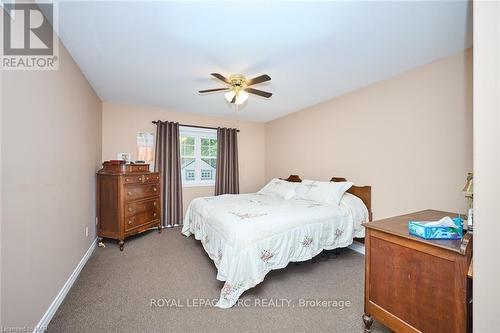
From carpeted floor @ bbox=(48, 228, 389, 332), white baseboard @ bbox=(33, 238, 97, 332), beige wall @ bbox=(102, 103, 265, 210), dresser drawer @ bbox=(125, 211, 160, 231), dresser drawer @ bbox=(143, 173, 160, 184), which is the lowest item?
carpeted floor @ bbox=(48, 228, 389, 332)

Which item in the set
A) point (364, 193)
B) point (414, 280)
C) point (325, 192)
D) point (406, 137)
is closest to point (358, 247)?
point (364, 193)

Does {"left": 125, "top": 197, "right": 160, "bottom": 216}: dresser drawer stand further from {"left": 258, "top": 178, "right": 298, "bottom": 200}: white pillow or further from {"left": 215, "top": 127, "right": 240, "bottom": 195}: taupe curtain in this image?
{"left": 258, "top": 178, "right": 298, "bottom": 200}: white pillow

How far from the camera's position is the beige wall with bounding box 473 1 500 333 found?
0.81m

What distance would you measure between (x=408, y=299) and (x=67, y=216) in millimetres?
2844

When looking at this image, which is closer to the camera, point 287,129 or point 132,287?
point 132,287

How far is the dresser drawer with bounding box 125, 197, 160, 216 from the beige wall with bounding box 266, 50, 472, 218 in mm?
2846

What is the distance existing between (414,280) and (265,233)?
114 centimetres

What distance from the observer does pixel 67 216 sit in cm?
205

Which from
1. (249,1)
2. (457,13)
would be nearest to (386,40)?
(457,13)

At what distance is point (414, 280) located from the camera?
1.29 meters

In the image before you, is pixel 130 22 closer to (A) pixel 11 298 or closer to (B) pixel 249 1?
(B) pixel 249 1

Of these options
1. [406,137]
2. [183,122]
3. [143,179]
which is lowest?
[143,179]

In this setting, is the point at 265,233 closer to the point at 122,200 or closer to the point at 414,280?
the point at 414,280

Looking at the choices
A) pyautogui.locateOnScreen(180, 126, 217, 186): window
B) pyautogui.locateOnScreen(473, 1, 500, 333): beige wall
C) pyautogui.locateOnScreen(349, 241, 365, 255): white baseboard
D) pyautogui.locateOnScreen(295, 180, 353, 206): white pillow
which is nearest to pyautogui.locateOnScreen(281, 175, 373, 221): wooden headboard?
pyautogui.locateOnScreen(295, 180, 353, 206): white pillow
